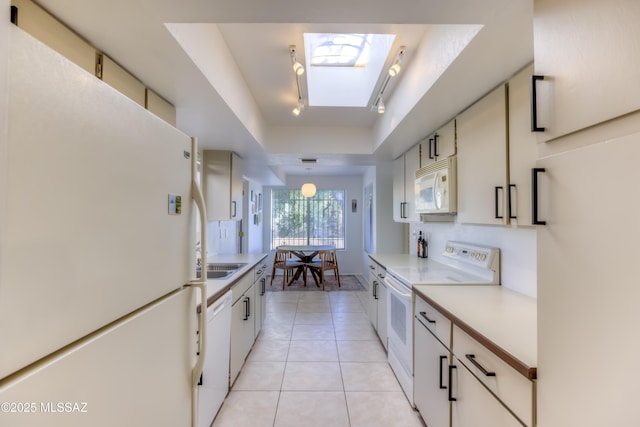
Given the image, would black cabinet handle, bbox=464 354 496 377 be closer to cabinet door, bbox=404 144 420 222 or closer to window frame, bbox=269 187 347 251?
cabinet door, bbox=404 144 420 222

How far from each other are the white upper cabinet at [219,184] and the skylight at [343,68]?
1.16m

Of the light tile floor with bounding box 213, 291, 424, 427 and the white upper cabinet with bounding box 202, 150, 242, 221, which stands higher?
the white upper cabinet with bounding box 202, 150, 242, 221

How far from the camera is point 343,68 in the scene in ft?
8.88

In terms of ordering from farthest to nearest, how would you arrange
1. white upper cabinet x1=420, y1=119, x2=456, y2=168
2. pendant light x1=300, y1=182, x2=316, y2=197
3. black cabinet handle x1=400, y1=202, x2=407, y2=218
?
pendant light x1=300, y1=182, x2=316, y2=197, black cabinet handle x1=400, y1=202, x2=407, y2=218, white upper cabinet x1=420, y1=119, x2=456, y2=168

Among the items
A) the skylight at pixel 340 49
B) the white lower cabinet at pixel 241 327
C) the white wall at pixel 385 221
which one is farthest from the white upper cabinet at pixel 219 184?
the white wall at pixel 385 221

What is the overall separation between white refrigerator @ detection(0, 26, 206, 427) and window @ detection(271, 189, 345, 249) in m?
5.93

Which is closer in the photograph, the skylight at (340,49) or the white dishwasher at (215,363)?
the white dishwasher at (215,363)

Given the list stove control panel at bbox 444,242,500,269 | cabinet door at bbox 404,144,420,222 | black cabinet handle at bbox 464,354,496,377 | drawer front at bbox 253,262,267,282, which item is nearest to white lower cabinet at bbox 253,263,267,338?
drawer front at bbox 253,262,267,282

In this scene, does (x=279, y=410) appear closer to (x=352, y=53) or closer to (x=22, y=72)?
(x=22, y=72)

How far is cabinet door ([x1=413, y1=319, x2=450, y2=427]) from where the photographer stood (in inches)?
59.6

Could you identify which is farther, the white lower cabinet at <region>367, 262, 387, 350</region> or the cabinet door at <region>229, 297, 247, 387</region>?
the white lower cabinet at <region>367, 262, 387, 350</region>

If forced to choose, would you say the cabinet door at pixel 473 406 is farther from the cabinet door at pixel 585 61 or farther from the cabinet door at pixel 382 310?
the cabinet door at pixel 382 310

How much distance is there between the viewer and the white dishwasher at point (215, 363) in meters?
1.67

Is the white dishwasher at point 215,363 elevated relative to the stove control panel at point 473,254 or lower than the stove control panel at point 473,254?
lower
